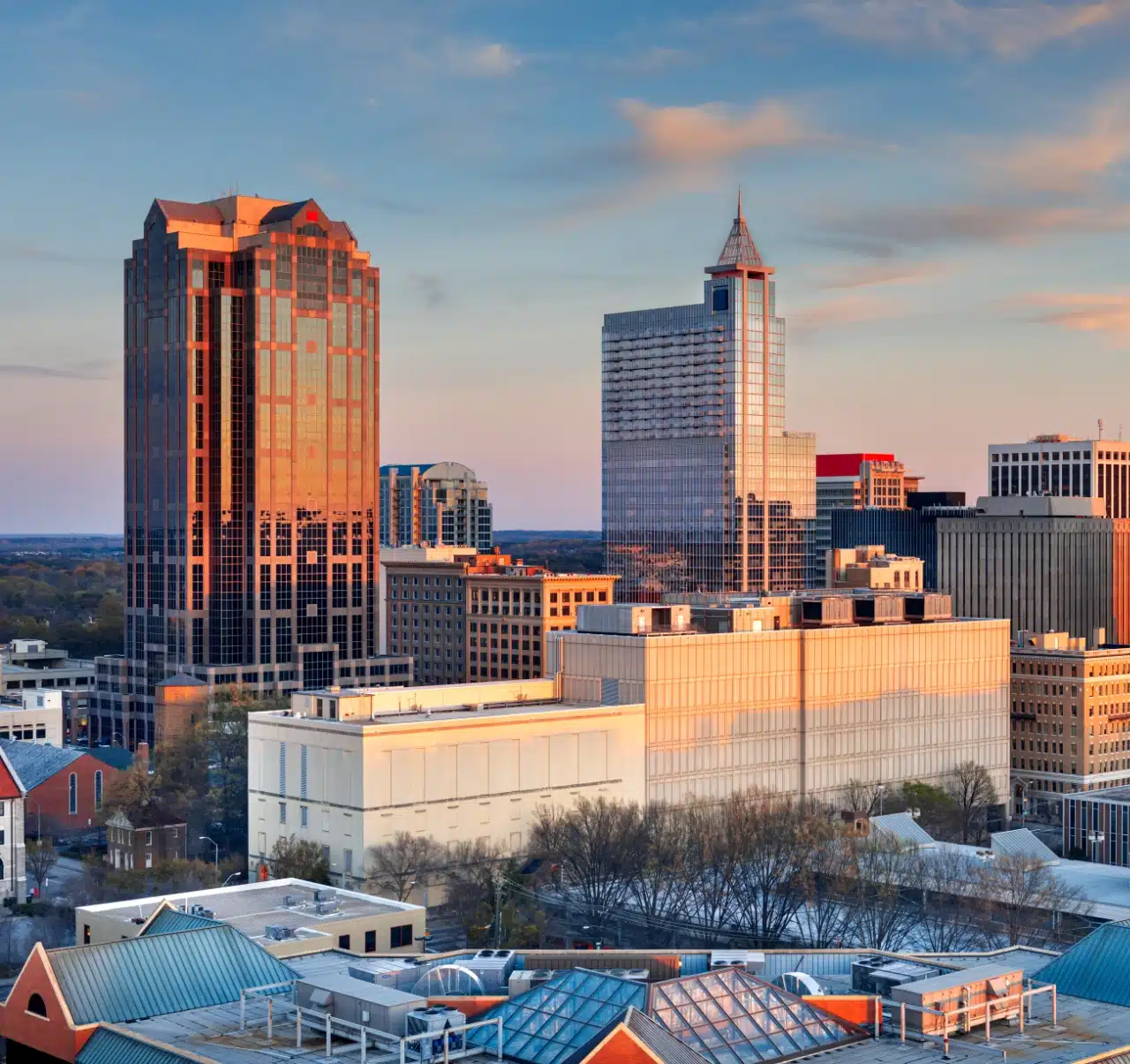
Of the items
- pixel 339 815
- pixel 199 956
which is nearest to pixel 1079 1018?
pixel 199 956

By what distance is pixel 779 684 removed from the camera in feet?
540

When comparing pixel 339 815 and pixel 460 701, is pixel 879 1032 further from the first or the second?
pixel 460 701

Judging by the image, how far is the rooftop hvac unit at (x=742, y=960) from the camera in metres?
68.6

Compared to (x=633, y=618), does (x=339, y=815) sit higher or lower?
lower

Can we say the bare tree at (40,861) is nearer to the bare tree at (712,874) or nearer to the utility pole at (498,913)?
the utility pole at (498,913)

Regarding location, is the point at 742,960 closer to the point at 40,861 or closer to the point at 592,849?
the point at 592,849

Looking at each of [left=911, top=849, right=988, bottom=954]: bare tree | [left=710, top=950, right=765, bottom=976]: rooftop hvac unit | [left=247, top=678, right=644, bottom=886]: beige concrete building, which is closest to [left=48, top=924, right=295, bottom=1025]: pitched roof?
[left=710, top=950, right=765, bottom=976]: rooftop hvac unit

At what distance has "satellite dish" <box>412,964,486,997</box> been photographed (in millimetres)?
62469

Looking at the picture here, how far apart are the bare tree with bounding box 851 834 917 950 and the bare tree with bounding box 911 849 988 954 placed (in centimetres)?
92

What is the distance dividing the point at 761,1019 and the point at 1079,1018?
1281 centimetres

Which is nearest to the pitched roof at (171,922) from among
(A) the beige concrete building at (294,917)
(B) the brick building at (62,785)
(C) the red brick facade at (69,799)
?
(A) the beige concrete building at (294,917)

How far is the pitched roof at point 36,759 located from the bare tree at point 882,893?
2804 inches

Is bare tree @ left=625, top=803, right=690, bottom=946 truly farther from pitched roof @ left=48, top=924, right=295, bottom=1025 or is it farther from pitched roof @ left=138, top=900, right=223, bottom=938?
pitched roof @ left=48, top=924, right=295, bottom=1025

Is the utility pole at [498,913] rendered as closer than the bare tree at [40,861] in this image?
Yes
